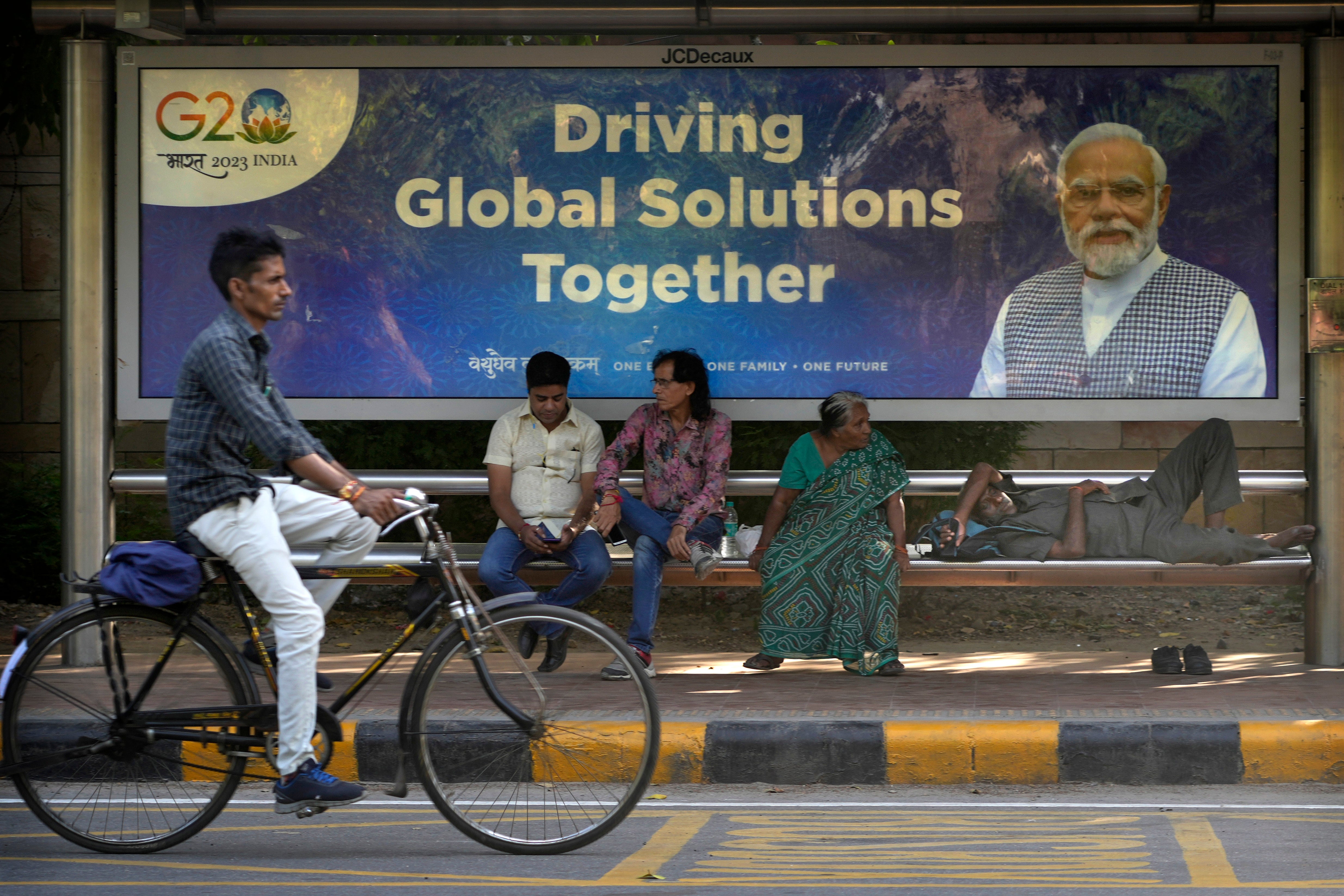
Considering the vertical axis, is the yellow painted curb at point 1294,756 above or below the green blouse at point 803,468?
Result: below

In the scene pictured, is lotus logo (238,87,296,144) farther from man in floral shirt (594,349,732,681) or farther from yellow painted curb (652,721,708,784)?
yellow painted curb (652,721,708,784)

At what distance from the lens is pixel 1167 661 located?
22.0ft

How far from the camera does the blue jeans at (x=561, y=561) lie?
6660mm

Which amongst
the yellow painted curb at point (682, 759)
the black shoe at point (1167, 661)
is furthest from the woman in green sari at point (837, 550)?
the yellow painted curb at point (682, 759)

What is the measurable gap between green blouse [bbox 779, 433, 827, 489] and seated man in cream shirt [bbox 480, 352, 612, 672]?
83 cm

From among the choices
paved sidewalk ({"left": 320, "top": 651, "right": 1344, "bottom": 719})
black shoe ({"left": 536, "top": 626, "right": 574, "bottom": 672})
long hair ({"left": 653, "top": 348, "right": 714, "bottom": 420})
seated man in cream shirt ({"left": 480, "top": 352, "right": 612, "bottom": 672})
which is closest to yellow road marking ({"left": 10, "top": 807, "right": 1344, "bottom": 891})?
black shoe ({"left": 536, "top": 626, "right": 574, "bottom": 672})

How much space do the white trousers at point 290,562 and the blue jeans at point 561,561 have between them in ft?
7.07

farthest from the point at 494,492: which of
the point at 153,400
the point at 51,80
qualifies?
the point at 51,80

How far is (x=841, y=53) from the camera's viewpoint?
7.09 m

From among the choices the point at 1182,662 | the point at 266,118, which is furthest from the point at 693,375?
the point at 1182,662

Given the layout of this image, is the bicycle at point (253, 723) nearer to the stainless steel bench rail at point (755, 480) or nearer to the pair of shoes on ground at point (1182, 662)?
the stainless steel bench rail at point (755, 480)

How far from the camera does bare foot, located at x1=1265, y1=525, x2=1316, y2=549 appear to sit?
6.77 m

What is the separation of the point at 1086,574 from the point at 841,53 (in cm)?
256

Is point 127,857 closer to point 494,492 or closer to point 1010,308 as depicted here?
point 494,492
